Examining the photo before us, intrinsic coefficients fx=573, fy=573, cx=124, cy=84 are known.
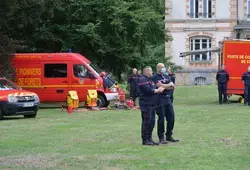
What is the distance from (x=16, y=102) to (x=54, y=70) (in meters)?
6.97

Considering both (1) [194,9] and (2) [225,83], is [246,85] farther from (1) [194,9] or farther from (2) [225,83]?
(1) [194,9]

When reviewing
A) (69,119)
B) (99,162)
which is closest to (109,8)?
(69,119)

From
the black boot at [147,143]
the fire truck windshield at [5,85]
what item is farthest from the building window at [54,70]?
the black boot at [147,143]

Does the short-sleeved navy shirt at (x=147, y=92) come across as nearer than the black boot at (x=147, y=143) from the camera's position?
Yes

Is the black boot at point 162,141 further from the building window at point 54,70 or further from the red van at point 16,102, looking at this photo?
the building window at point 54,70

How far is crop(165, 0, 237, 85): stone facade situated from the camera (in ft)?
179

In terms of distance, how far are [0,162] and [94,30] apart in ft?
66.2

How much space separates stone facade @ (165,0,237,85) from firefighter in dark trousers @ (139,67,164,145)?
4220 centimetres

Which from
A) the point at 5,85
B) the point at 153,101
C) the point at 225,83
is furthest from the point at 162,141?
the point at 225,83

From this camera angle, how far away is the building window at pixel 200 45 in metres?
54.9

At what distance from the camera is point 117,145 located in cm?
1291

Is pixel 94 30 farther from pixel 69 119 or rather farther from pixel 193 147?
pixel 193 147

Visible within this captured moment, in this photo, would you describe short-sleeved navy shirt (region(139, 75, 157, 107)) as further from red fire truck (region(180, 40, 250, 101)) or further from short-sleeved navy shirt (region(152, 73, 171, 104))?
red fire truck (region(180, 40, 250, 101))

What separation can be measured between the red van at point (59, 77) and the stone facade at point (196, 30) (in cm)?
2874
